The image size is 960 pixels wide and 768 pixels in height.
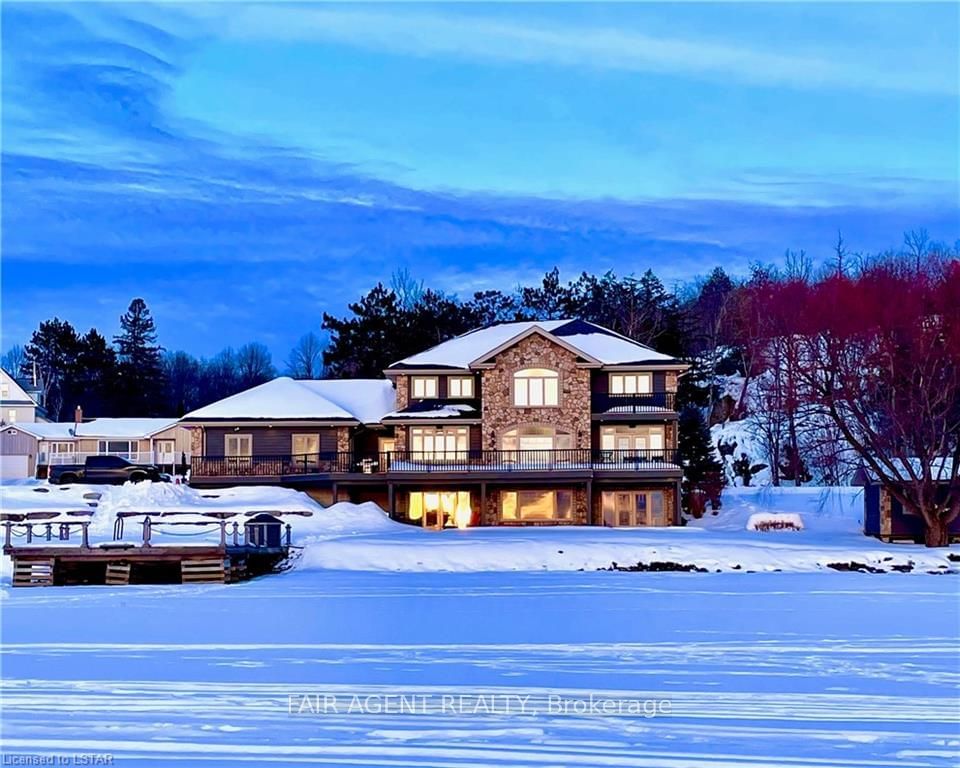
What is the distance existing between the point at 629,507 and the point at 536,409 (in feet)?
16.7

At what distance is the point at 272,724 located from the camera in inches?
414

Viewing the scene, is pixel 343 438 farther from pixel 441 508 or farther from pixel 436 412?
pixel 441 508

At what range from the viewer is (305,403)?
45969 mm

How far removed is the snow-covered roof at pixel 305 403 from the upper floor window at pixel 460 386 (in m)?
3.27

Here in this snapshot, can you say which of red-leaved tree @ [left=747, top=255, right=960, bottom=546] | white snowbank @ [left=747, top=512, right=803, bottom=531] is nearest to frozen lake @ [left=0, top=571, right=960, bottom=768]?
red-leaved tree @ [left=747, top=255, right=960, bottom=546]

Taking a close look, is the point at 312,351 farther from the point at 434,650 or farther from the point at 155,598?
the point at 434,650

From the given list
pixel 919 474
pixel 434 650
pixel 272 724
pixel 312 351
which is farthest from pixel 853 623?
pixel 312 351

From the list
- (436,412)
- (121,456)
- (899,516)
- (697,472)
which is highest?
(436,412)

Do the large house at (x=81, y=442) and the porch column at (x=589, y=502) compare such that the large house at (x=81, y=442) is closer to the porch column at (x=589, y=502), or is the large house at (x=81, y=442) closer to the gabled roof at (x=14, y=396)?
the gabled roof at (x=14, y=396)

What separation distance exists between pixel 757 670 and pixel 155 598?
44.4ft

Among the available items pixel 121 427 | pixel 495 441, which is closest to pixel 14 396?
pixel 121 427

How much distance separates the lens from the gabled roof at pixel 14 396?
68.1 m

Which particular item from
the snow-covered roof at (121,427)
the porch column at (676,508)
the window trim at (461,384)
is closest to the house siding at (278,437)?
the window trim at (461,384)

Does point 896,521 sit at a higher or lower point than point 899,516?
lower
